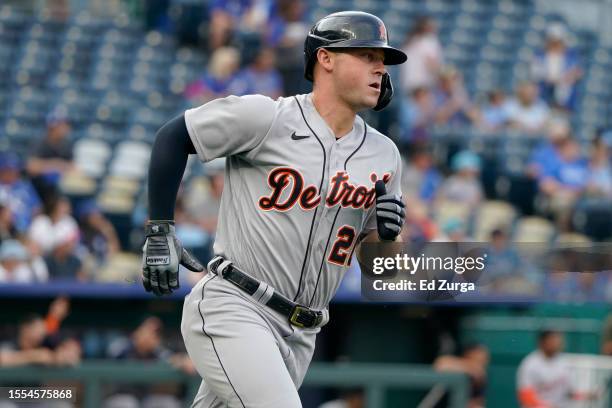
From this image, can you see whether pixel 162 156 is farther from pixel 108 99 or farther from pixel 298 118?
pixel 108 99

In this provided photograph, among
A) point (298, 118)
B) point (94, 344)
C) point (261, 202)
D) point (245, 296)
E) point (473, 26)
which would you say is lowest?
point (94, 344)

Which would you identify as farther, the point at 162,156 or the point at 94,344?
the point at 94,344

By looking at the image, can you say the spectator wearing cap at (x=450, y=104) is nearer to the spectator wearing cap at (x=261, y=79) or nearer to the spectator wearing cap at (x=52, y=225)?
the spectator wearing cap at (x=261, y=79)

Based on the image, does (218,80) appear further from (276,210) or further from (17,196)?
(276,210)

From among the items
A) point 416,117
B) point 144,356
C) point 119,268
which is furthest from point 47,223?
point 416,117

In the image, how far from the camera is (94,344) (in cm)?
797

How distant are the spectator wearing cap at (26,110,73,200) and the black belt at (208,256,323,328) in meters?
5.94

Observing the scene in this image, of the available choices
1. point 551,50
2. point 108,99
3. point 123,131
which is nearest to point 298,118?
point 123,131

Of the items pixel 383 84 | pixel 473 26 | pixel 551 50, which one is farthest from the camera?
pixel 473 26

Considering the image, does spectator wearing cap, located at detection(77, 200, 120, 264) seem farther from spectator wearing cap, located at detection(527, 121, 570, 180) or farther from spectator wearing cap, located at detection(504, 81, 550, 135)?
spectator wearing cap, located at detection(504, 81, 550, 135)

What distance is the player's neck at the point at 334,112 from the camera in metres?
4.00

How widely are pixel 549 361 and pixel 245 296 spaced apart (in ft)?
14.6

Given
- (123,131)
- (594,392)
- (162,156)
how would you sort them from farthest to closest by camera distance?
(123,131) < (594,392) < (162,156)

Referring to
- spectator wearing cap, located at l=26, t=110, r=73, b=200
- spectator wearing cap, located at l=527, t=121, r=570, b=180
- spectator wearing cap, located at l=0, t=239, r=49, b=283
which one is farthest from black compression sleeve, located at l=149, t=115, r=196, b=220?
spectator wearing cap, located at l=527, t=121, r=570, b=180
